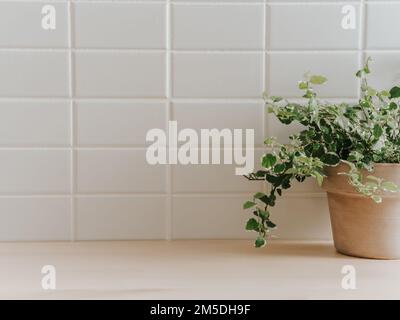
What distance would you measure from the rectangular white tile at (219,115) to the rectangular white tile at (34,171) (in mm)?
254

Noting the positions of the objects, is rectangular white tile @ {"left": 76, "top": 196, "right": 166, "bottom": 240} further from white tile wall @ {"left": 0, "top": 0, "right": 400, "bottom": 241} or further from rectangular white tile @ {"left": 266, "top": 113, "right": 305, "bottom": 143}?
rectangular white tile @ {"left": 266, "top": 113, "right": 305, "bottom": 143}

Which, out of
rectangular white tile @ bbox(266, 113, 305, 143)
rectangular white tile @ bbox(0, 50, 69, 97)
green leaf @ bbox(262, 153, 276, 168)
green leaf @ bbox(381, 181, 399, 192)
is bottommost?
green leaf @ bbox(381, 181, 399, 192)

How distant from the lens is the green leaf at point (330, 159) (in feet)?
2.89

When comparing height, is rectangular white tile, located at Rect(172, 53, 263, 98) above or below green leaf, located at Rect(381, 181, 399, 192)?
above

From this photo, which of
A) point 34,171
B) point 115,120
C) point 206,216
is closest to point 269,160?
point 206,216

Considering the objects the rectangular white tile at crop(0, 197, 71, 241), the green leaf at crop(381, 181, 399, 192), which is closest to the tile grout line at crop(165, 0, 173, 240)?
the rectangular white tile at crop(0, 197, 71, 241)

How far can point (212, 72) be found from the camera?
1072mm

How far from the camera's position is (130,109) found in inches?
42.1

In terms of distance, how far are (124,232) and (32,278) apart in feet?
0.99

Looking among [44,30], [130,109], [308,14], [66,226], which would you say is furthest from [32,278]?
[308,14]

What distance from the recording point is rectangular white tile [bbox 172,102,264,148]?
1072mm

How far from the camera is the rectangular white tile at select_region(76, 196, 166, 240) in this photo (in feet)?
3.52

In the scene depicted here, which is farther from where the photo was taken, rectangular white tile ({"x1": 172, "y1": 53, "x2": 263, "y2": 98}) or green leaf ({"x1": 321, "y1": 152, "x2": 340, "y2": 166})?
rectangular white tile ({"x1": 172, "y1": 53, "x2": 263, "y2": 98})
